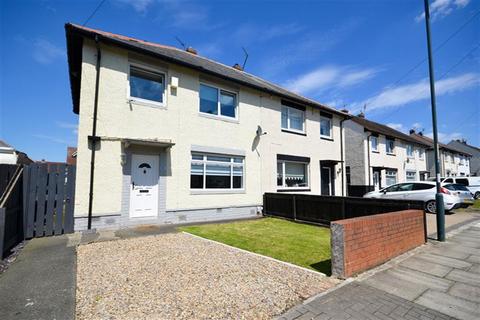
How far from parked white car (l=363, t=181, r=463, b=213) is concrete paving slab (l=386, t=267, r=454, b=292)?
973 cm

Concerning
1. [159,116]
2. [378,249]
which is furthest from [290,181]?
[378,249]

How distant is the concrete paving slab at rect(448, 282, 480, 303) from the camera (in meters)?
3.65

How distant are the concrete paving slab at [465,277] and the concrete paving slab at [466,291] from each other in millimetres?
194

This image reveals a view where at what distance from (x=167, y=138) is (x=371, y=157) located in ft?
61.6

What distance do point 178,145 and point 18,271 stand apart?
19.7 feet

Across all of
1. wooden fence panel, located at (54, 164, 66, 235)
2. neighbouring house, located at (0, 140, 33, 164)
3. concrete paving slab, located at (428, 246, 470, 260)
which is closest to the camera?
concrete paving slab, located at (428, 246, 470, 260)

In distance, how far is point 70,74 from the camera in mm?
10188

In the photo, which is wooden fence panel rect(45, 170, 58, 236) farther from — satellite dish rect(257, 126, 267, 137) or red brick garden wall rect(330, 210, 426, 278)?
satellite dish rect(257, 126, 267, 137)

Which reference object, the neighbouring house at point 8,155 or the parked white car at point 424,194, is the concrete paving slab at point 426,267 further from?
the neighbouring house at point 8,155

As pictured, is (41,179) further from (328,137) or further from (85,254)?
(328,137)

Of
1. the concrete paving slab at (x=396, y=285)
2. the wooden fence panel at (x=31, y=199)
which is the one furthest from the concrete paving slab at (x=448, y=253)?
the wooden fence panel at (x=31, y=199)

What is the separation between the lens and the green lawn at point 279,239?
5.45m

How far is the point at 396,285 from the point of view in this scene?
399 centimetres

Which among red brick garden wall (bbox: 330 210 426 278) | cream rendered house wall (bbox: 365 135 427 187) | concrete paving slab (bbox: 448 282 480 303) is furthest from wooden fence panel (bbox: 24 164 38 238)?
cream rendered house wall (bbox: 365 135 427 187)
